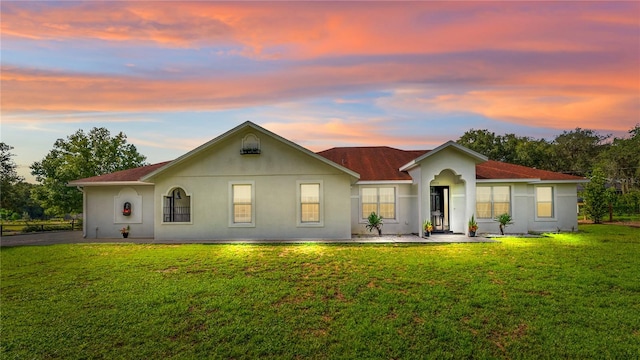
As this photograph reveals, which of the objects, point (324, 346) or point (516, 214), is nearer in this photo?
point (324, 346)

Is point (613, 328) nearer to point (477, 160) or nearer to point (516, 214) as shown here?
point (477, 160)

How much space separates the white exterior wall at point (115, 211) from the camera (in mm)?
16922

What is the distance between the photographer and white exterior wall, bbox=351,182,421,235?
54.2ft

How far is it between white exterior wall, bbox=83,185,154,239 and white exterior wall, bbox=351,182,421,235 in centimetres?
1031

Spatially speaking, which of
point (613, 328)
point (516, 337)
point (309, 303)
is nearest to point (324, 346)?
point (309, 303)

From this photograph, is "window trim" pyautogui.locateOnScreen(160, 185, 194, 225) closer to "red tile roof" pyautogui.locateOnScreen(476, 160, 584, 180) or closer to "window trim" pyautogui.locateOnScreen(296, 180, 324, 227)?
"window trim" pyautogui.locateOnScreen(296, 180, 324, 227)

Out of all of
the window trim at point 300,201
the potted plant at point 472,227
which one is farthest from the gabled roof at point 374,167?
the potted plant at point 472,227

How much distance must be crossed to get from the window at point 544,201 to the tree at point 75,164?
34128mm

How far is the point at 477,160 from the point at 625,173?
2068 inches

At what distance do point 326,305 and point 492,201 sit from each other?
13.3m

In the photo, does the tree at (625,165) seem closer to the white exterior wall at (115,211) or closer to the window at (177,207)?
the window at (177,207)

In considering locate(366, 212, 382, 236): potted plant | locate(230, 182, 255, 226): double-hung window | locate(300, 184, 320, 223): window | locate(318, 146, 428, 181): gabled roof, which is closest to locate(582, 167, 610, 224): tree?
locate(318, 146, 428, 181): gabled roof

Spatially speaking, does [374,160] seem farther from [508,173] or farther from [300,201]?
[508,173]

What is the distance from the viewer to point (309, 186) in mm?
15125
